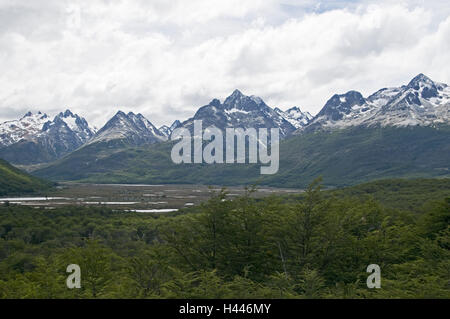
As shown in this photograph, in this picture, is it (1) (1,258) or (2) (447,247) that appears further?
(1) (1,258)

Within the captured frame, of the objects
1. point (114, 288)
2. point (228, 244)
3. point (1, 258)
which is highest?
point (228, 244)

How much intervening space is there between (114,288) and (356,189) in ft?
534

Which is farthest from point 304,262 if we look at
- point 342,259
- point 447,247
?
point 447,247

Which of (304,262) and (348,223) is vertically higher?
(348,223)

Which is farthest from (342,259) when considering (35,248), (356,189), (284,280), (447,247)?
(356,189)

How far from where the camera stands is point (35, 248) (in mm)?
86688

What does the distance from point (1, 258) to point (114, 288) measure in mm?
70200

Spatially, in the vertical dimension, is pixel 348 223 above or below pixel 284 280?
above
